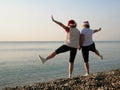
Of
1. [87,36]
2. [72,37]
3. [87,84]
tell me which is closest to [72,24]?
[72,37]

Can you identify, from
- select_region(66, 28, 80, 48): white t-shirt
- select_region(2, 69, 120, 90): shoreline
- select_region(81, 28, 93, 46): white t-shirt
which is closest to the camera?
select_region(2, 69, 120, 90): shoreline

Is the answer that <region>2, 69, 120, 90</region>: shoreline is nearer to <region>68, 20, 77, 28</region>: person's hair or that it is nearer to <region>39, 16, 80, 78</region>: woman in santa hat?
<region>39, 16, 80, 78</region>: woman in santa hat

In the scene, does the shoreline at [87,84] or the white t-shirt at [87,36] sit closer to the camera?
the shoreline at [87,84]

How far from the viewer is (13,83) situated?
71.7 feet

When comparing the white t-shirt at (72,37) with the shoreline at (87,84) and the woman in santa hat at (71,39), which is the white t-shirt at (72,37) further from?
the shoreline at (87,84)

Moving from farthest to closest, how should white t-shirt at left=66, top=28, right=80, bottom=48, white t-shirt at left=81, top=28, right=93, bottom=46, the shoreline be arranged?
white t-shirt at left=81, top=28, right=93, bottom=46 < white t-shirt at left=66, top=28, right=80, bottom=48 < the shoreline

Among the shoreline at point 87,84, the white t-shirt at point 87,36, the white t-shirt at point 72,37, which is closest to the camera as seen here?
the shoreline at point 87,84

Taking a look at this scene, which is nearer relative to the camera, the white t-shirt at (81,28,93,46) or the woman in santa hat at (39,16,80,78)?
the woman in santa hat at (39,16,80,78)

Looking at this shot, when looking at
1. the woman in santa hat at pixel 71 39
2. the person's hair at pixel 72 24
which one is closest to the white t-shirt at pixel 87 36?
the woman in santa hat at pixel 71 39

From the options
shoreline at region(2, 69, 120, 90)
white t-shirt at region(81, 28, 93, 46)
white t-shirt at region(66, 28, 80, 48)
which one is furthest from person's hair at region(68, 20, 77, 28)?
shoreline at region(2, 69, 120, 90)

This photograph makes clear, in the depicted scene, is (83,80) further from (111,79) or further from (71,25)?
(71,25)

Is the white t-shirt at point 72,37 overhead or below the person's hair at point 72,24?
A: below

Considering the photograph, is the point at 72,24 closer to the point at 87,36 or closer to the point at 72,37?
the point at 72,37

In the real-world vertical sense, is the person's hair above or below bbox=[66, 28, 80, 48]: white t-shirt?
above
